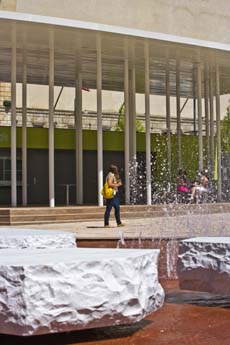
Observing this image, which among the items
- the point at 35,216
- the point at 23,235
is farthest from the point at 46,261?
the point at 35,216

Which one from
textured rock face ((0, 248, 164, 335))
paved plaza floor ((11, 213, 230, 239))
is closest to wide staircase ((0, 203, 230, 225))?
paved plaza floor ((11, 213, 230, 239))

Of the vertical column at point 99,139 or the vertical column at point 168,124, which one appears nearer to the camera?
the vertical column at point 99,139

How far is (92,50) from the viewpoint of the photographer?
782 inches

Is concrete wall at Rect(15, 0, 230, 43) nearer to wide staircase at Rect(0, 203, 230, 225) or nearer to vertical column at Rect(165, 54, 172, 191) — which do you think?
vertical column at Rect(165, 54, 172, 191)

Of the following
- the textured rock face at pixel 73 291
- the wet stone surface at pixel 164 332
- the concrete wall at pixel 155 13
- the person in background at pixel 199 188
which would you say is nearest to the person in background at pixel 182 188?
the person in background at pixel 199 188

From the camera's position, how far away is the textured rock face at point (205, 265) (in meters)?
5.99

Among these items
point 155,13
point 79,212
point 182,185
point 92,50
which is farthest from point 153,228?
point 182,185

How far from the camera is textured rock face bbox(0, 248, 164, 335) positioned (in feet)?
14.0

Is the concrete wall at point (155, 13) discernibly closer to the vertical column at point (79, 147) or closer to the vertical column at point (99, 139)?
the vertical column at point (99, 139)

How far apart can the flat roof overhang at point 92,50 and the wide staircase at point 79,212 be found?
5.11 m

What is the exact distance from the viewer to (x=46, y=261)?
4.48 meters

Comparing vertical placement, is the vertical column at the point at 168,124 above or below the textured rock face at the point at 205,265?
above

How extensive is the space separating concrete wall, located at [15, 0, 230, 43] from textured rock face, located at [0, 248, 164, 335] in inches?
538

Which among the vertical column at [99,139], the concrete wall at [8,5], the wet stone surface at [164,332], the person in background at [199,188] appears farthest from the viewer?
the person in background at [199,188]
